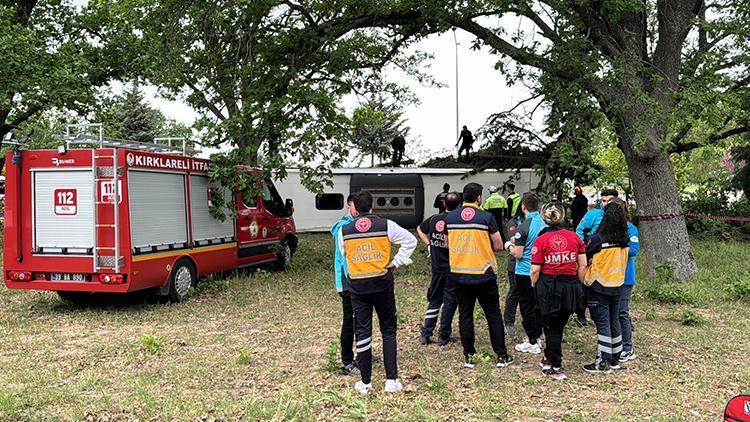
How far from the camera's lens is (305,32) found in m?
13.4

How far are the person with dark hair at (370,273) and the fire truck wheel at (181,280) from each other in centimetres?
548

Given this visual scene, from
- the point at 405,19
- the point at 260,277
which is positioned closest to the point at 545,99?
the point at 405,19

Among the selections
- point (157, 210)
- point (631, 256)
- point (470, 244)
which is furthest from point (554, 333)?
point (157, 210)

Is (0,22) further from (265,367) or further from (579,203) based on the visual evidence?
(579,203)

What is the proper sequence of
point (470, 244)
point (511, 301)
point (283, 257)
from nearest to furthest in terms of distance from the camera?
point (470, 244), point (511, 301), point (283, 257)

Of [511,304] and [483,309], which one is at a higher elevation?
[483,309]

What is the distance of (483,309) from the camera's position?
21.6 ft

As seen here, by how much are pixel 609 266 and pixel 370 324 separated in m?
2.46

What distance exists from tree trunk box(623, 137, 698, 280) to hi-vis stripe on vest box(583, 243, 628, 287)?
6.13 m

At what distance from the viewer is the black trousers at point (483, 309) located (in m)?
6.43

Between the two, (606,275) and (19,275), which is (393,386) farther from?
(19,275)

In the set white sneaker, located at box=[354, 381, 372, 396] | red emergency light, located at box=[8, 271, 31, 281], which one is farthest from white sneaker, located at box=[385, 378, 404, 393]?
red emergency light, located at box=[8, 271, 31, 281]

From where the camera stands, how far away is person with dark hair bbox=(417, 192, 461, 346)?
7426 millimetres

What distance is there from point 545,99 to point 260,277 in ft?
21.4
